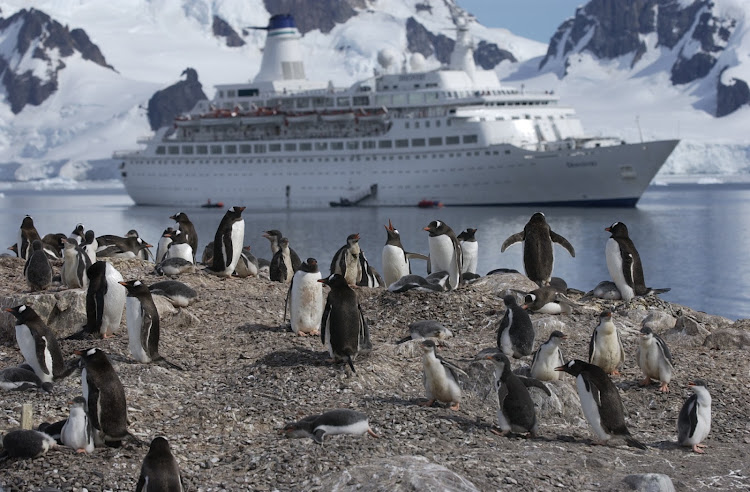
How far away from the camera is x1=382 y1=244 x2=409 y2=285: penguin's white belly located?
39.2 feet

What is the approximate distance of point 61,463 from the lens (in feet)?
20.8

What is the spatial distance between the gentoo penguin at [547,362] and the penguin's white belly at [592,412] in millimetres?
702

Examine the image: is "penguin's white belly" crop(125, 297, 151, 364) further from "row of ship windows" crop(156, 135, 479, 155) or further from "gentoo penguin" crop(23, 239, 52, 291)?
"row of ship windows" crop(156, 135, 479, 155)

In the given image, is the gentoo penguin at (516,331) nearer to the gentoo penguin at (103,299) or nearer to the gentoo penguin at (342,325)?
the gentoo penguin at (342,325)

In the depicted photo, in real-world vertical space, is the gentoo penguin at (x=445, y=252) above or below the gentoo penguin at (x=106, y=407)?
above

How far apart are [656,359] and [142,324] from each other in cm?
385

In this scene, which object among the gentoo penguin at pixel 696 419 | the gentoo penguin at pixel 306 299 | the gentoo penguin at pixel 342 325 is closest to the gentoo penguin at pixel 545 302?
the gentoo penguin at pixel 306 299

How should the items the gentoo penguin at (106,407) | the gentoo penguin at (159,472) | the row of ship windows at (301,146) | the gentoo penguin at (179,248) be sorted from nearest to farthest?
the gentoo penguin at (159,472) < the gentoo penguin at (106,407) < the gentoo penguin at (179,248) < the row of ship windows at (301,146)

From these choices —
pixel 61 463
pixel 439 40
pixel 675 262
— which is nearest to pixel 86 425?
pixel 61 463

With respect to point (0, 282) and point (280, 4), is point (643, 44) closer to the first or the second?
point (280, 4)

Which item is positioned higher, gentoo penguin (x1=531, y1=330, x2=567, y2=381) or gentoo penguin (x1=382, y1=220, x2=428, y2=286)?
gentoo penguin (x1=382, y1=220, x2=428, y2=286)

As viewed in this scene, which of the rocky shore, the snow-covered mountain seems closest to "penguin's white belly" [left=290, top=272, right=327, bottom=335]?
the rocky shore

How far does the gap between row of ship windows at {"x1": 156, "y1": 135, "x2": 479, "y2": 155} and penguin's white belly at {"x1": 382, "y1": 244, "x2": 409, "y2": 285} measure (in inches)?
1476

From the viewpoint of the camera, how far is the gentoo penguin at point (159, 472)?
5.76 metres
